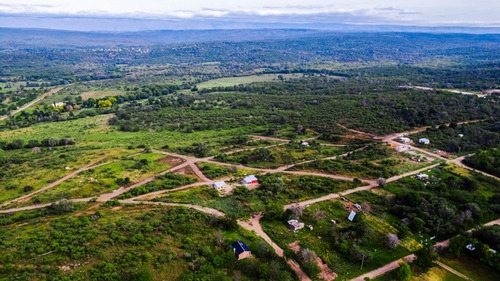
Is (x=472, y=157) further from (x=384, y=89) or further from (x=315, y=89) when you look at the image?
(x=315, y=89)

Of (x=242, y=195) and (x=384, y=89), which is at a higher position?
(x=384, y=89)

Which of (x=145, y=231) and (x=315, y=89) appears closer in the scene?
(x=145, y=231)

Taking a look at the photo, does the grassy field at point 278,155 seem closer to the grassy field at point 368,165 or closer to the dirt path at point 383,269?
the grassy field at point 368,165

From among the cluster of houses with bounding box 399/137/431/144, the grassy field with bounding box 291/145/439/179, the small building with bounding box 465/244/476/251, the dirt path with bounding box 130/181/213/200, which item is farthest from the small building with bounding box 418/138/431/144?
the dirt path with bounding box 130/181/213/200

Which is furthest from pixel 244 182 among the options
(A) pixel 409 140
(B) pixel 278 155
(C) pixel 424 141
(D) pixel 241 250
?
(C) pixel 424 141

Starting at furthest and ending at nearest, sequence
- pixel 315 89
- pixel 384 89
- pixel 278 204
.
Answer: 1. pixel 315 89
2. pixel 384 89
3. pixel 278 204

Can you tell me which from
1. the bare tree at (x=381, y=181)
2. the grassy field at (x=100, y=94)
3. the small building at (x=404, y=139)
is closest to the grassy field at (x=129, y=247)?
the bare tree at (x=381, y=181)

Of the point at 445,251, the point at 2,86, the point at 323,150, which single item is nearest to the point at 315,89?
the point at 323,150

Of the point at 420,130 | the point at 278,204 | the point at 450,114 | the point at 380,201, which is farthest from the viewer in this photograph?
the point at 450,114

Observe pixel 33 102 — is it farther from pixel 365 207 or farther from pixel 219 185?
pixel 365 207
